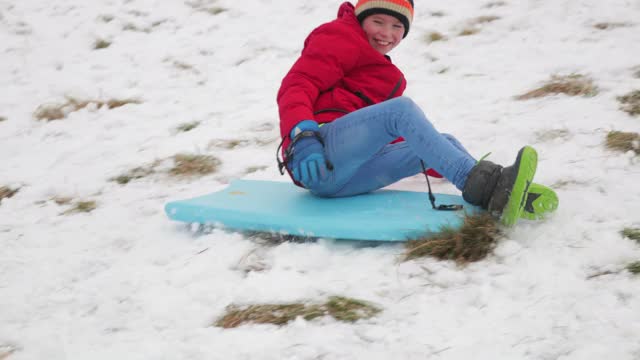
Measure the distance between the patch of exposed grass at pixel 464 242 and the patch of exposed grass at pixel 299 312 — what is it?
330mm

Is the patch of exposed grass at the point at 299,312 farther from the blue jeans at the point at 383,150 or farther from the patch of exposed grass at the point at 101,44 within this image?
the patch of exposed grass at the point at 101,44

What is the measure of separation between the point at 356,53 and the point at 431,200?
30.6 inches

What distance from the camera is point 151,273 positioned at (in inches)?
87.3

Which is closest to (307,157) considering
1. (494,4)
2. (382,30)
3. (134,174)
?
(382,30)

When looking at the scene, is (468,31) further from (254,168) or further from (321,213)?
(321,213)

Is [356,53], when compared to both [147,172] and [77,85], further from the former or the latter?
[77,85]

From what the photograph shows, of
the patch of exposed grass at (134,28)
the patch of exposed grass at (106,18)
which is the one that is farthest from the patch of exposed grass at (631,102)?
the patch of exposed grass at (106,18)

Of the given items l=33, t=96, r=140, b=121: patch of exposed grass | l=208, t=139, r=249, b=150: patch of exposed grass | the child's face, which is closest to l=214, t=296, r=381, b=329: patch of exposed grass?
the child's face

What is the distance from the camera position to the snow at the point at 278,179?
1689mm

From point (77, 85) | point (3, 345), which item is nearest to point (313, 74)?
point (3, 345)

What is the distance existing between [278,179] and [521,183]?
1.46m

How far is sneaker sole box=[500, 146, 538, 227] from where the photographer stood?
2033 millimetres

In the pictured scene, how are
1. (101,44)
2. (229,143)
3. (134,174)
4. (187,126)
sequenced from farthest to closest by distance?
(101,44) < (187,126) < (229,143) < (134,174)

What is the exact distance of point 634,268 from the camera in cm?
180
